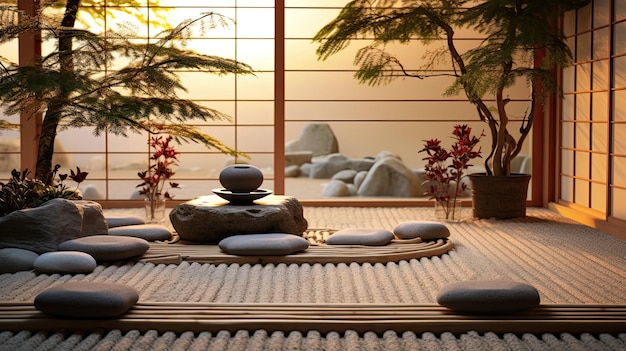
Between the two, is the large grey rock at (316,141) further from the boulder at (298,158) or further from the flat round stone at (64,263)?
the flat round stone at (64,263)

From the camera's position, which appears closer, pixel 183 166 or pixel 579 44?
pixel 579 44

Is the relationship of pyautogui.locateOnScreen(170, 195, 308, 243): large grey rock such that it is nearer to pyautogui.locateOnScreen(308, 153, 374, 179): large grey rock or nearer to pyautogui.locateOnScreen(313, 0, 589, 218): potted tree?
pyautogui.locateOnScreen(313, 0, 589, 218): potted tree

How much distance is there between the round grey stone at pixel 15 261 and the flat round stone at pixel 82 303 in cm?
105

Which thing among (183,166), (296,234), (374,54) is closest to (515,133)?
(183,166)

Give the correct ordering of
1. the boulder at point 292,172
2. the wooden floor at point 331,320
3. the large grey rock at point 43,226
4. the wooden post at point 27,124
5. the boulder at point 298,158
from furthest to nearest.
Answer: the boulder at point 298,158 → the boulder at point 292,172 → the wooden post at point 27,124 → the large grey rock at point 43,226 → the wooden floor at point 331,320

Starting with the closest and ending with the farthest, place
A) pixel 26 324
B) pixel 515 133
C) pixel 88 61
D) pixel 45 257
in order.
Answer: pixel 26 324 < pixel 45 257 < pixel 88 61 < pixel 515 133

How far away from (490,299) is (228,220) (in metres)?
2.06

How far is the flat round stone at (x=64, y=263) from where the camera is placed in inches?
159

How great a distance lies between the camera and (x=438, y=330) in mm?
3025

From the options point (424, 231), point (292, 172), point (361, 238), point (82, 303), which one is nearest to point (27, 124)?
point (361, 238)

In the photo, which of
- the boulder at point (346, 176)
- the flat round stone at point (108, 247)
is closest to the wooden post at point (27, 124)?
the flat round stone at point (108, 247)

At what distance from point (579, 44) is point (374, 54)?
58.7 inches

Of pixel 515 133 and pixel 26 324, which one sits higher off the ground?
pixel 515 133

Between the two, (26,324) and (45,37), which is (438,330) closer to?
(26,324)
